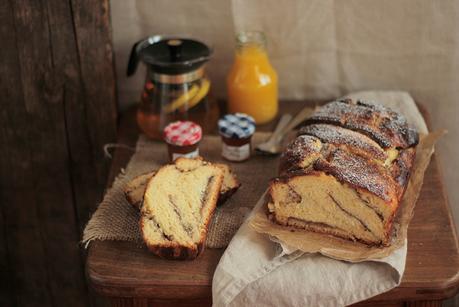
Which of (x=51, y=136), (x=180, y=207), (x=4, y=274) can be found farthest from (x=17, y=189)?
(x=180, y=207)

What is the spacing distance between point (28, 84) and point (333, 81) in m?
0.75

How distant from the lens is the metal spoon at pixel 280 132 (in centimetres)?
161

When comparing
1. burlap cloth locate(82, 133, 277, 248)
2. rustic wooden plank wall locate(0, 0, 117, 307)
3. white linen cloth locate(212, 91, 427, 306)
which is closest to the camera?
white linen cloth locate(212, 91, 427, 306)

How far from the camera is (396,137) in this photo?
1454 mm

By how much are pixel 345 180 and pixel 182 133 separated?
42 cm

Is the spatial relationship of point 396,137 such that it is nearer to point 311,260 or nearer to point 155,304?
point 311,260

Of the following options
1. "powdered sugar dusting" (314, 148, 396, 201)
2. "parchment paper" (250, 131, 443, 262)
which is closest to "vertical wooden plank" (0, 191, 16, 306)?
"parchment paper" (250, 131, 443, 262)

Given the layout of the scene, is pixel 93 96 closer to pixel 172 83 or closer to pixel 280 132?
pixel 172 83

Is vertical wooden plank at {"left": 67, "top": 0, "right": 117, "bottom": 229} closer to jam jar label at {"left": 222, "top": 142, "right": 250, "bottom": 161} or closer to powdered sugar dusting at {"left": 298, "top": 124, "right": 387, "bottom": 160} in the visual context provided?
jam jar label at {"left": 222, "top": 142, "right": 250, "bottom": 161}

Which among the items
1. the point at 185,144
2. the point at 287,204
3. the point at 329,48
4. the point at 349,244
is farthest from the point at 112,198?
the point at 329,48

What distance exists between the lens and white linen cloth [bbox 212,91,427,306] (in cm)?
122

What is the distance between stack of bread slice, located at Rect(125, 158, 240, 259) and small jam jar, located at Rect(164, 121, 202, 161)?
0.20 ft

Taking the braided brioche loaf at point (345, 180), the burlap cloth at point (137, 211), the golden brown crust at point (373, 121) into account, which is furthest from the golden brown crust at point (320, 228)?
the golden brown crust at point (373, 121)

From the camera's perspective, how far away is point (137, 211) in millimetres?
1431
